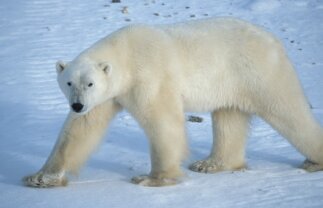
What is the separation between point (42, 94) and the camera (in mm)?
7910

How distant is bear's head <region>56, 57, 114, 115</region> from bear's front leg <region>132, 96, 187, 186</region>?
13.8 inches

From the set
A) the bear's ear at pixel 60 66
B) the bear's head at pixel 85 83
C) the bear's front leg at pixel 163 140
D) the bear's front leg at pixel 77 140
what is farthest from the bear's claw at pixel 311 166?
the bear's ear at pixel 60 66

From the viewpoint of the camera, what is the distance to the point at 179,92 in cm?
468

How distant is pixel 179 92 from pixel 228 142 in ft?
2.86

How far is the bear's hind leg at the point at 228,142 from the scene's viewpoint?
5.25m

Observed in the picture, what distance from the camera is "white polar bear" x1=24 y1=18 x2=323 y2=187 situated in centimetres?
444

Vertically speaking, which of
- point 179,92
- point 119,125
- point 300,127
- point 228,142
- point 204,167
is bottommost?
point 119,125

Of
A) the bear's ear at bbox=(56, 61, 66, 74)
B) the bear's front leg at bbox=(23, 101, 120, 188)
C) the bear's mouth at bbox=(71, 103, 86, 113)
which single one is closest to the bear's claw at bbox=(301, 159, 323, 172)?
the bear's front leg at bbox=(23, 101, 120, 188)

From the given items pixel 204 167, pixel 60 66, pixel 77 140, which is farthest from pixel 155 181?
pixel 60 66

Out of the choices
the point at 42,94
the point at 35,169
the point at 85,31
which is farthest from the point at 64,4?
the point at 35,169

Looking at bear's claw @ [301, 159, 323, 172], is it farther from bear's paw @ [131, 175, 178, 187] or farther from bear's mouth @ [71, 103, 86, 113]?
bear's mouth @ [71, 103, 86, 113]

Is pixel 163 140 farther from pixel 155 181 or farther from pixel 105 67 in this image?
pixel 105 67

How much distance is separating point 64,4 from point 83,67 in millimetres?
8904

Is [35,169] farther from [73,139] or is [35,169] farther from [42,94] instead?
[42,94]
